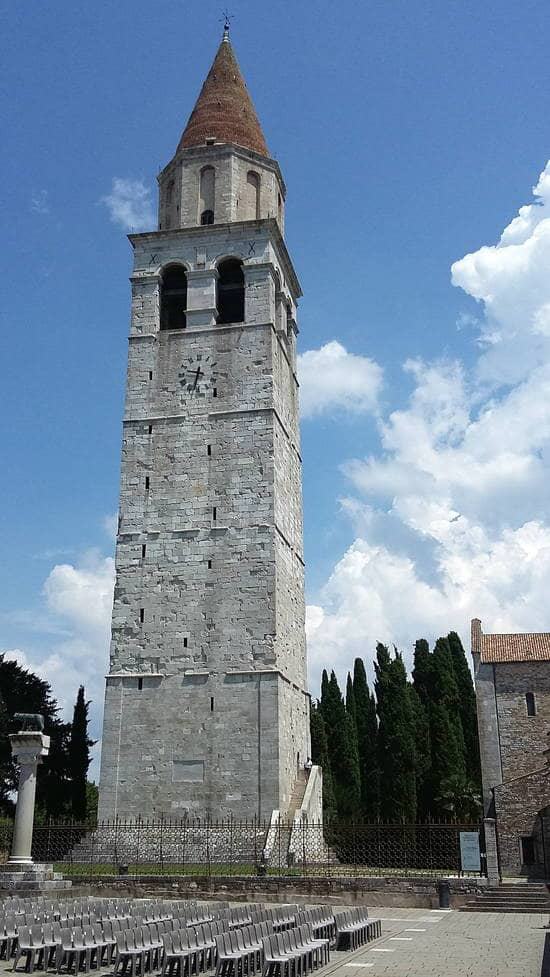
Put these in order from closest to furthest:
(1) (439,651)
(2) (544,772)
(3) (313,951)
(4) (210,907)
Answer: (3) (313,951) < (4) (210,907) < (2) (544,772) < (1) (439,651)

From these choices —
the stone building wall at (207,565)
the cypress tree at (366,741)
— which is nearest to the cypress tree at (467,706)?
the cypress tree at (366,741)

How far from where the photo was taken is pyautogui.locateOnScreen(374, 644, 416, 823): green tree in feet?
118

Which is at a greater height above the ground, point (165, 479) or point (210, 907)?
point (165, 479)

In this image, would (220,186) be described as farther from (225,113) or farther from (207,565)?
(207,565)

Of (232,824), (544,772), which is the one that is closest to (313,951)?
(232,824)

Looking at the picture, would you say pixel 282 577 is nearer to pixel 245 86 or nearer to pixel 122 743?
pixel 122 743

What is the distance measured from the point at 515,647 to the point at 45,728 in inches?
794

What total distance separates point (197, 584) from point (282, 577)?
288 cm

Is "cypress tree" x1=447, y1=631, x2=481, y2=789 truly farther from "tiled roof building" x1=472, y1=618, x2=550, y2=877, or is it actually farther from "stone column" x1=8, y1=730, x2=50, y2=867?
"stone column" x1=8, y1=730, x2=50, y2=867

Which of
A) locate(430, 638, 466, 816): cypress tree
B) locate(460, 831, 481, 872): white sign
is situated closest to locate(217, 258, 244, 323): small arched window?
locate(460, 831, 481, 872): white sign

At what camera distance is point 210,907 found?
47.1 ft

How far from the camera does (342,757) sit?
138 feet

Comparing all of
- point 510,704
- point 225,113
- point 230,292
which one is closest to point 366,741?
point 510,704

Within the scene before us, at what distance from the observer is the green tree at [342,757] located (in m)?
40.4
